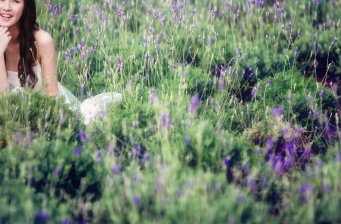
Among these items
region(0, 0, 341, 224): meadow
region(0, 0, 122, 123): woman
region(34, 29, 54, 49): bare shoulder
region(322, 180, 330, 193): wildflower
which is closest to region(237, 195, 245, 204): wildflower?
region(0, 0, 341, 224): meadow

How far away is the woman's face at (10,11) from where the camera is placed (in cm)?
385

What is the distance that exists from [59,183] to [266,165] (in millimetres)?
1173

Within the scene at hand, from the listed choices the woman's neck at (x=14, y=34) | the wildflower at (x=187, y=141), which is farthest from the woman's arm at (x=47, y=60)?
the wildflower at (x=187, y=141)

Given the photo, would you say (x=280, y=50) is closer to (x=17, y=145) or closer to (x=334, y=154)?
(x=334, y=154)

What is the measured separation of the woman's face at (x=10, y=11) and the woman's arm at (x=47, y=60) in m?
0.27

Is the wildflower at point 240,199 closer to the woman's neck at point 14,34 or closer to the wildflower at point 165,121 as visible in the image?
the wildflower at point 165,121

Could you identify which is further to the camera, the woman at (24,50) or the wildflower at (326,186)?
the woman at (24,50)

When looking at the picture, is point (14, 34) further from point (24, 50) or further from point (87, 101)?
point (87, 101)

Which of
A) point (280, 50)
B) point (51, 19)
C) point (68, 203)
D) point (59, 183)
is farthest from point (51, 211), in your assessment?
point (280, 50)

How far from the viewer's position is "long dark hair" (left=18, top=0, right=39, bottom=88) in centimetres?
403

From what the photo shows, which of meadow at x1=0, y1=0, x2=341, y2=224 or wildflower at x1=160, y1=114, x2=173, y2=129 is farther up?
wildflower at x1=160, y1=114, x2=173, y2=129

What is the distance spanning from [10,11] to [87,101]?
89cm

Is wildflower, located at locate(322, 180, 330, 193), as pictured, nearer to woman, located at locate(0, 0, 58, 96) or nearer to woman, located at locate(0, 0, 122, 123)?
woman, located at locate(0, 0, 122, 123)

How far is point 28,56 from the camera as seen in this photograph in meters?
4.18
